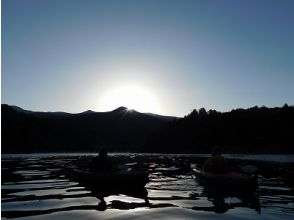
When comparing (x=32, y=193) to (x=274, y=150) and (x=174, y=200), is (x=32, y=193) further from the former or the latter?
(x=274, y=150)

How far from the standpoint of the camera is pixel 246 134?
177 m

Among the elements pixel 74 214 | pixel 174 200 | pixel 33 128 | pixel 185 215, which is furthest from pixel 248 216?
pixel 33 128

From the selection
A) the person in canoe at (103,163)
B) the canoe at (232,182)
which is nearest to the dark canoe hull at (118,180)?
the person in canoe at (103,163)

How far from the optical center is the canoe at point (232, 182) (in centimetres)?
2436

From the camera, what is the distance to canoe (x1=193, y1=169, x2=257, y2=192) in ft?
79.9

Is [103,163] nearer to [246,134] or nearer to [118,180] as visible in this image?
[118,180]

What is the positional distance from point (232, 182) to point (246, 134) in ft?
515

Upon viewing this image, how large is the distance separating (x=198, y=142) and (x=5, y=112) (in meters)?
96.7

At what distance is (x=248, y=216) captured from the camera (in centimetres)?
1622

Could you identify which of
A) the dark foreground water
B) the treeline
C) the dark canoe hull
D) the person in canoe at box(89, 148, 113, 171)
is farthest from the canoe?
the treeline

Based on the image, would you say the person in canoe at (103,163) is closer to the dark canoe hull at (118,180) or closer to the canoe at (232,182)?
the dark canoe hull at (118,180)

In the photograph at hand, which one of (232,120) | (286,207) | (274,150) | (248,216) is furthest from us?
(232,120)

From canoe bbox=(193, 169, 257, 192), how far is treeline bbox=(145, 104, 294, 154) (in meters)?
128

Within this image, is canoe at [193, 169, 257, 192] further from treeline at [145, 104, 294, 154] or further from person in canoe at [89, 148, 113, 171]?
treeline at [145, 104, 294, 154]
